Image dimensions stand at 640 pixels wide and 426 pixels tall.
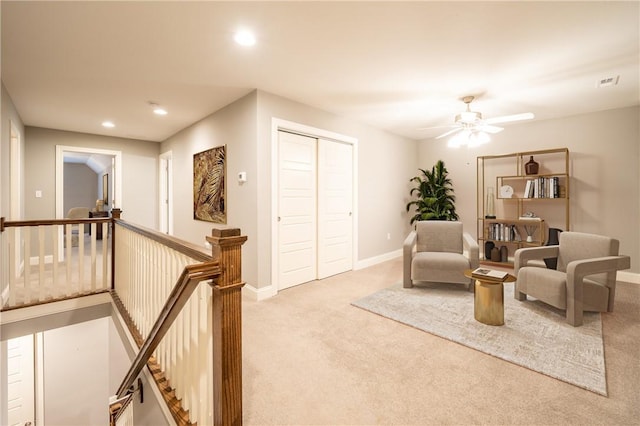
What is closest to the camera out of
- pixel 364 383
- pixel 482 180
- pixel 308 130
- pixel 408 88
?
pixel 364 383

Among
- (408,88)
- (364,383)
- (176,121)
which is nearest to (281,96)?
(408,88)

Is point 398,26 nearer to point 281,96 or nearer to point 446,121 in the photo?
point 281,96

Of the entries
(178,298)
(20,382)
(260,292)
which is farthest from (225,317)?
(20,382)

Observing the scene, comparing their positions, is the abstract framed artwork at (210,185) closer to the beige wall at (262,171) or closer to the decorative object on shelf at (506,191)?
the beige wall at (262,171)

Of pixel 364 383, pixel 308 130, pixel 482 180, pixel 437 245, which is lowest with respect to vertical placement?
pixel 364 383

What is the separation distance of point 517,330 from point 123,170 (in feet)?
23.0

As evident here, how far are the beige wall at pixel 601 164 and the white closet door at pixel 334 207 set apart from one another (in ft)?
10.2

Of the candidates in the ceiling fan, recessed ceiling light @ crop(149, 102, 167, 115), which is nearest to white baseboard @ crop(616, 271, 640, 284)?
the ceiling fan

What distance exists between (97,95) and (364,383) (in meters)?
4.38

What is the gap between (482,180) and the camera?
17.3ft

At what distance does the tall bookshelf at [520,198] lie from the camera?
14.5 feet

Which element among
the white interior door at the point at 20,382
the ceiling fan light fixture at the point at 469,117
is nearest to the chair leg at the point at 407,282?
the ceiling fan light fixture at the point at 469,117

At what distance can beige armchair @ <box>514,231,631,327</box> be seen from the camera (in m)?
2.51

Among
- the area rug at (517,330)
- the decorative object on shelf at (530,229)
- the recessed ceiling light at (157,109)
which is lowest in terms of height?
the area rug at (517,330)
